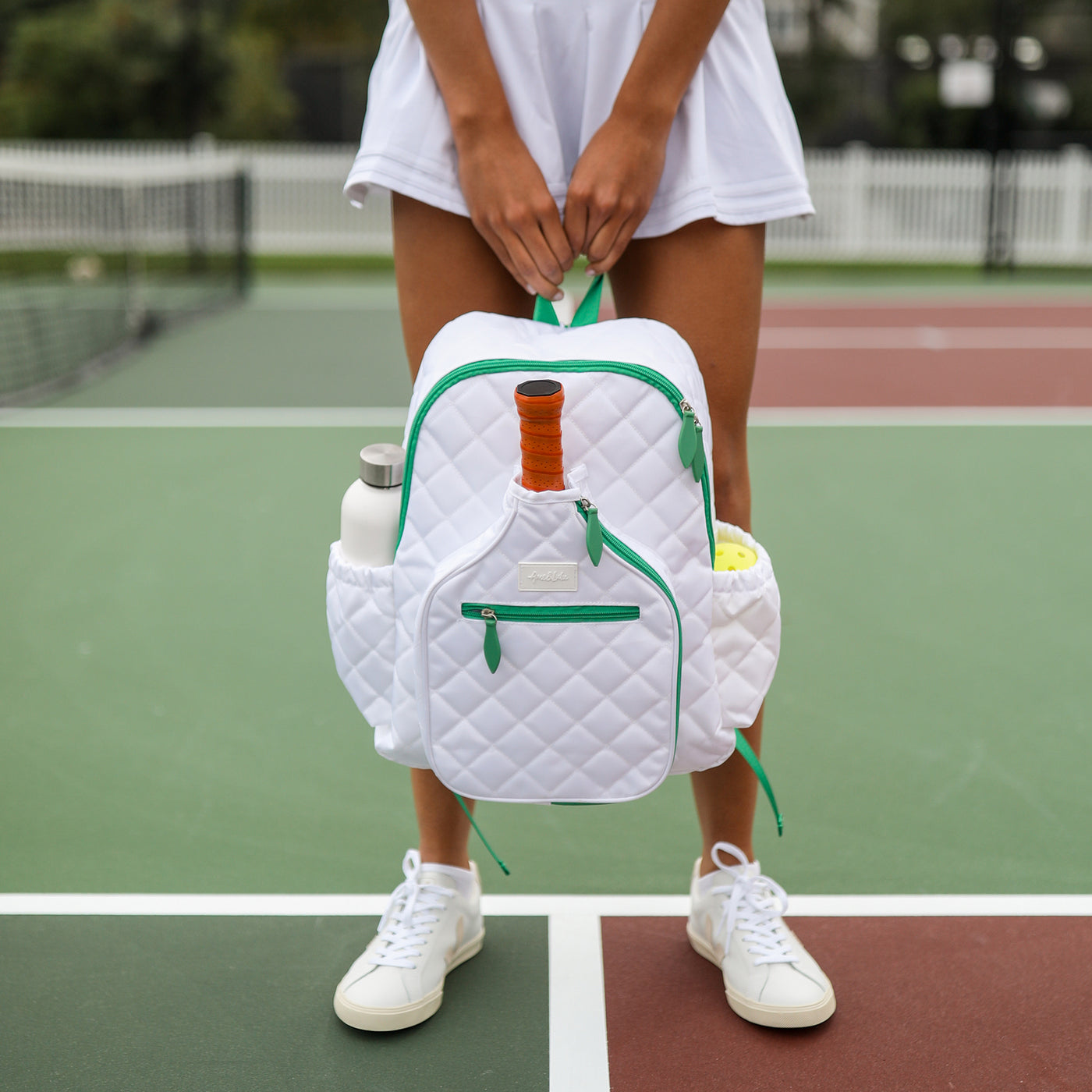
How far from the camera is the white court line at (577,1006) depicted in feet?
5.18

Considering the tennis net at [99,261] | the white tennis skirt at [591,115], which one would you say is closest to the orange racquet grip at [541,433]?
the white tennis skirt at [591,115]

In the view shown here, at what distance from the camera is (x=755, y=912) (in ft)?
5.69

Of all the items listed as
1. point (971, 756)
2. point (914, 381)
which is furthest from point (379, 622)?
point (914, 381)

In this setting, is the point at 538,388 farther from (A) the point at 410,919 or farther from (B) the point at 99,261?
(B) the point at 99,261

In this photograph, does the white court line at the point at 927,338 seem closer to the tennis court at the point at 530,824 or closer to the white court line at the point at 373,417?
the white court line at the point at 373,417

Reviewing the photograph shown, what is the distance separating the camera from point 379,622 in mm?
1522

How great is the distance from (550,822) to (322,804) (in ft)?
1.27

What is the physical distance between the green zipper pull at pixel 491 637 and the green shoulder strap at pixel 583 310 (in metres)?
0.36

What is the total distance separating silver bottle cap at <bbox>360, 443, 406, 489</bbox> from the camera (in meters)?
1.50

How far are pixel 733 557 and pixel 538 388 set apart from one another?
0.36m

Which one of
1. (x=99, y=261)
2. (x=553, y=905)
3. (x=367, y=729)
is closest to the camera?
(x=553, y=905)

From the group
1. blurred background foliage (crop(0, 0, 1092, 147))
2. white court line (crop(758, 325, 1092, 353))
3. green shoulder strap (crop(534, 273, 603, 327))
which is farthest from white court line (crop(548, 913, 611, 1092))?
blurred background foliage (crop(0, 0, 1092, 147))

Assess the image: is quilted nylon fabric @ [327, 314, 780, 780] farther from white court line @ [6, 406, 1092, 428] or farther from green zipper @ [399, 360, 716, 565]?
white court line @ [6, 406, 1092, 428]

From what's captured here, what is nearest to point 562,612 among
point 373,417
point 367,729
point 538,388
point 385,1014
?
point 538,388
